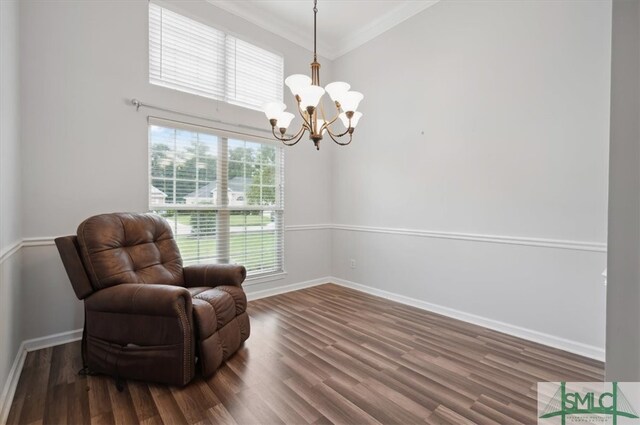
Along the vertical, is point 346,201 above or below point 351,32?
below

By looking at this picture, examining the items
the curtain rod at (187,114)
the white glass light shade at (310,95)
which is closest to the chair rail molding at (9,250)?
the curtain rod at (187,114)

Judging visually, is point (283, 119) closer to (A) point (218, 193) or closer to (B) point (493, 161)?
(A) point (218, 193)

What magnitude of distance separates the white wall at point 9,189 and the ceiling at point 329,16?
6.69ft

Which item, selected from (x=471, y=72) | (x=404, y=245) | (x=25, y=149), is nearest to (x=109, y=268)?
(x=25, y=149)

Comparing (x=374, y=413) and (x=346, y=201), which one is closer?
(x=374, y=413)

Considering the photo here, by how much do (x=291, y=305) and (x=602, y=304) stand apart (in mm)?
2841

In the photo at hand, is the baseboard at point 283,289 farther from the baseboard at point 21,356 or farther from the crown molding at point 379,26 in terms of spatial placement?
the crown molding at point 379,26

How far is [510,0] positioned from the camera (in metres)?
2.73

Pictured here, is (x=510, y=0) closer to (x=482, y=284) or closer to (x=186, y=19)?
(x=482, y=284)

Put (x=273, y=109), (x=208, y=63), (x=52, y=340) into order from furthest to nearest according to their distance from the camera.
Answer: (x=208, y=63) < (x=52, y=340) < (x=273, y=109)

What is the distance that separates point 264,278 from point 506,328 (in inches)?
107

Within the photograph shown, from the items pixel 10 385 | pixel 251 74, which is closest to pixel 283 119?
pixel 251 74

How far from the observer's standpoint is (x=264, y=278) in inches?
151

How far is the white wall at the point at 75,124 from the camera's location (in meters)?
2.37
